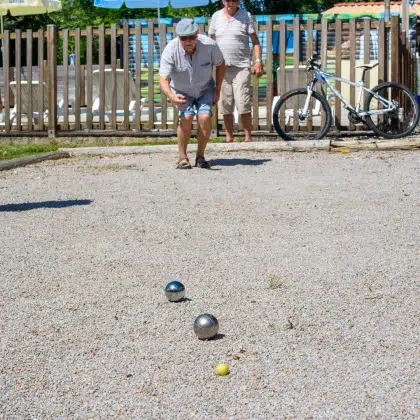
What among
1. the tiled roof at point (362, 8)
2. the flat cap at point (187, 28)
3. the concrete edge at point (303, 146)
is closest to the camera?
the flat cap at point (187, 28)

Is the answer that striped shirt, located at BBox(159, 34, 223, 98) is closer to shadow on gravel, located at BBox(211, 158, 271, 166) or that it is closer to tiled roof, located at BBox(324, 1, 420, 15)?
shadow on gravel, located at BBox(211, 158, 271, 166)

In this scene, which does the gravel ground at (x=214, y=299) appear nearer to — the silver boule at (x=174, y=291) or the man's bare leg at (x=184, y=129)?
the silver boule at (x=174, y=291)

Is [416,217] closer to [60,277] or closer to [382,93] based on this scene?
[60,277]

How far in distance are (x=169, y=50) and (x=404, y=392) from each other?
6471 mm

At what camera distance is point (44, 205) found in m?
8.00

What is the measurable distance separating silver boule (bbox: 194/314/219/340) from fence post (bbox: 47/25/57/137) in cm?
984

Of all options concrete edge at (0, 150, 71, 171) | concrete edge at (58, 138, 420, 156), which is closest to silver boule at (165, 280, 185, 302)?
concrete edge at (0, 150, 71, 171)

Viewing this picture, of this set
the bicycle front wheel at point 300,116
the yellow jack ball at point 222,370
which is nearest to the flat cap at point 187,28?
the bicycle front wheel at point 300,116

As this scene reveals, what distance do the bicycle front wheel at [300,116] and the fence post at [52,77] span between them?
10.4 feet

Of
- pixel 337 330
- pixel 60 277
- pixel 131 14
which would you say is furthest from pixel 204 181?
pixel 131 14

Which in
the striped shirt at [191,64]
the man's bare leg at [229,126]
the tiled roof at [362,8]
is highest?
the tiled roof at [362,8]

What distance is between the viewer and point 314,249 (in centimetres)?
609

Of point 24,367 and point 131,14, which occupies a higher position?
point 131,14

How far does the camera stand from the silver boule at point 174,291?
15.9 ft
